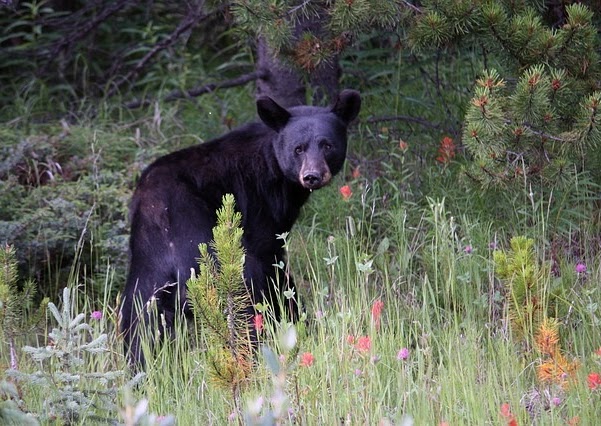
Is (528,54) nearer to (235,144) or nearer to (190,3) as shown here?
(235,144)

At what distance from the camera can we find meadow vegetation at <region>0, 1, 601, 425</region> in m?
3.59

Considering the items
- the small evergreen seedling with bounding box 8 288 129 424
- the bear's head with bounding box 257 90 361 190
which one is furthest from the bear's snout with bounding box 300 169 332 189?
the small evergreen seedling with bounding box 8 288 129 424

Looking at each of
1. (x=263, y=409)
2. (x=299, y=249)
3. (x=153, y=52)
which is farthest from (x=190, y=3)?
(x=263, y=409)

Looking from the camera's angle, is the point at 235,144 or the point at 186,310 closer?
the point at 186,310

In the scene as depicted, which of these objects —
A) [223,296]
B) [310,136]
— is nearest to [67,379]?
[223,296]

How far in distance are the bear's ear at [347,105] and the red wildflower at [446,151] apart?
0.66 m

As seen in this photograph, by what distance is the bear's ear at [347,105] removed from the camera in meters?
5.57

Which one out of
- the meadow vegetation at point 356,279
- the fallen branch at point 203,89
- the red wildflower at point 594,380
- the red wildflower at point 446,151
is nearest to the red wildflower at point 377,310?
the meadow vegetation at point 356,279

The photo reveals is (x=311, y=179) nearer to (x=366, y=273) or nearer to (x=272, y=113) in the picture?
(x=272, y=113)

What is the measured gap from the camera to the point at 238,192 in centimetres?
552

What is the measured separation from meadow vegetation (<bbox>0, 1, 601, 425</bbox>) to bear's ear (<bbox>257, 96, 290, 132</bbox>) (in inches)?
23.3

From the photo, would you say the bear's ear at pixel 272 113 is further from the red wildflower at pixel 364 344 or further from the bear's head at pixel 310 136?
the red wildflower at pixel 364 344

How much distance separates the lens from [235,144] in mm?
5652

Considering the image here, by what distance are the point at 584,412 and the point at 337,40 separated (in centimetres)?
272
